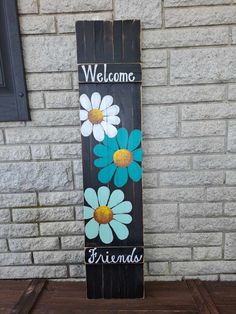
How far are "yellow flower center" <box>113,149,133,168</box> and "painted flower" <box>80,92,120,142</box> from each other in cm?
10

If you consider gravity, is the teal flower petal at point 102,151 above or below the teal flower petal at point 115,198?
above

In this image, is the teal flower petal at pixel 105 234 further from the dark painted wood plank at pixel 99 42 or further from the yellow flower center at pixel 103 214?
the dark painted wood plank at pixel 99 42

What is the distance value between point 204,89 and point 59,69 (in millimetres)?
744

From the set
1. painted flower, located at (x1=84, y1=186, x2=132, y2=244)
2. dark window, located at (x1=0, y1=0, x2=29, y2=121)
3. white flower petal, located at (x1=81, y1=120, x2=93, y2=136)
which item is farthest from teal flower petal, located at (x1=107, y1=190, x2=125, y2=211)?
dark window, located at (x1=0, y1=0, x2=29, y2=121)

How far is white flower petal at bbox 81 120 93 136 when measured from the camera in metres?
1.48

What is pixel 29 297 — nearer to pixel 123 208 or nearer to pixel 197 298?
pixel 123 208

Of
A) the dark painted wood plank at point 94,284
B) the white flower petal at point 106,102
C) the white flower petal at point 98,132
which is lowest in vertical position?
the dark painted wood plank at point 94,284

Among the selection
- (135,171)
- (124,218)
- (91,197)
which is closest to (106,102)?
(135,171)

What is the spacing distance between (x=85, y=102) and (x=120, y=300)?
103 cm

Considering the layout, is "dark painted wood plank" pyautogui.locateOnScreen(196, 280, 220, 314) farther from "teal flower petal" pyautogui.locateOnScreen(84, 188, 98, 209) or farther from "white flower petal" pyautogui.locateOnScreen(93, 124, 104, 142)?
"white flower petal" pyautogui.locateOnScreen(93, 124, 104, 142)

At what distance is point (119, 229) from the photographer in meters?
1.54

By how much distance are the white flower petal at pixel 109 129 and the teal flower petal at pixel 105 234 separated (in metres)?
0.47

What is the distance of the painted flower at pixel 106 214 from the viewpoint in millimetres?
1523

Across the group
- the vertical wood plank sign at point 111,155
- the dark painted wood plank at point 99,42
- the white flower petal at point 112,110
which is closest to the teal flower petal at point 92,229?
the vertical wood plank sign at point 111,155
